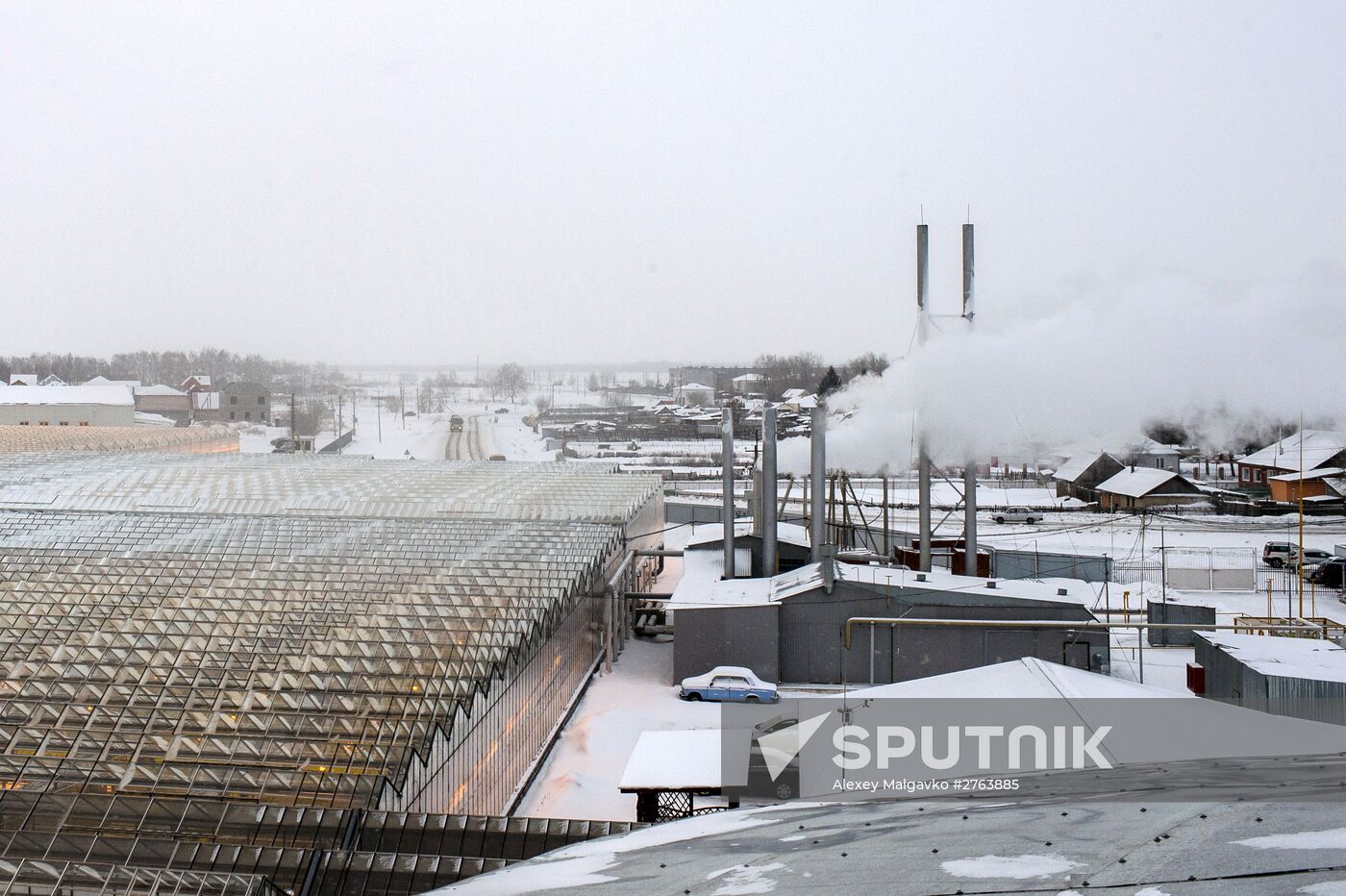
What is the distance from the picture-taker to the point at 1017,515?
4434 centimetres

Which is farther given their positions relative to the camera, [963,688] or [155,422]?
[155,422]

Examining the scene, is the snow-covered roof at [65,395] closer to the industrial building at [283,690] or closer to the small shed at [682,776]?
the industrial building at [283,690]

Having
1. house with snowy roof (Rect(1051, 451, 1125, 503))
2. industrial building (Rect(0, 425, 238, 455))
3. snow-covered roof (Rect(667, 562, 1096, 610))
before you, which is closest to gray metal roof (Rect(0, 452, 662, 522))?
snow-covered roof (Rect(667, 562, 1096, 610))

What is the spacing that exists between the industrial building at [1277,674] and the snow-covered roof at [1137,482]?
28.6 m

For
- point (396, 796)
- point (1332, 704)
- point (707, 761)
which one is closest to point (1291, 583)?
point (1332, 704)

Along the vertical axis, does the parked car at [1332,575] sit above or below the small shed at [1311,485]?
below

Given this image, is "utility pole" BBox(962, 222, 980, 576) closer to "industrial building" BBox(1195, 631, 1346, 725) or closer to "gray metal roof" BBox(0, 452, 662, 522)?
"industrial building" BBox(1195, 631, 1346, 725)

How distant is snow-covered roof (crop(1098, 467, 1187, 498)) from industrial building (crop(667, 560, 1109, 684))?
27.8m

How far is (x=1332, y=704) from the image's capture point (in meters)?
15.4

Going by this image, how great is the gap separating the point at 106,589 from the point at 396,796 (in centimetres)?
911

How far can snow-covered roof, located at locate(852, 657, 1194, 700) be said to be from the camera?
13414mm

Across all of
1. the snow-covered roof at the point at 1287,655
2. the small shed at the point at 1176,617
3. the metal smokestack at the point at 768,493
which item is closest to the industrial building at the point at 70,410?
the metal smokestack at the point at 768,493

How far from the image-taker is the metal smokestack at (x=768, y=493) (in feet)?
79.2

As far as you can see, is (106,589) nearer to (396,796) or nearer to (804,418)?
(396,796)
